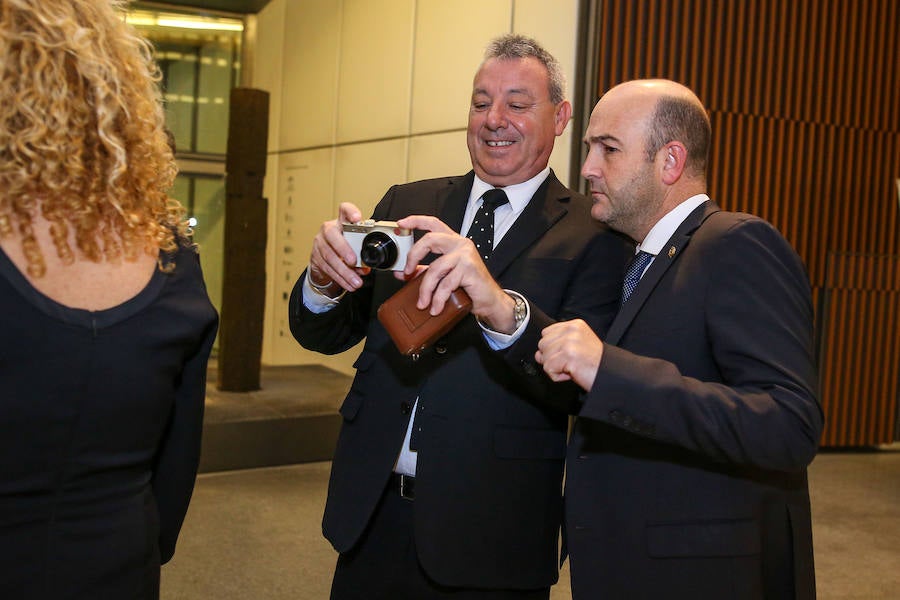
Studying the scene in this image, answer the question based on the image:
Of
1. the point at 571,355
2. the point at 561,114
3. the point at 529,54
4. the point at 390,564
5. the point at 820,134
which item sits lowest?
the point at 390,564

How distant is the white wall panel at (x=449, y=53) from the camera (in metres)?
6.14

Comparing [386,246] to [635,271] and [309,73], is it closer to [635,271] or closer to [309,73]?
[635,271]

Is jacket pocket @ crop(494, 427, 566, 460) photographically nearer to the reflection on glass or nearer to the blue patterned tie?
the blue patterned tie

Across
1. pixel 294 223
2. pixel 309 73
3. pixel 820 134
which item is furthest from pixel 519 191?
pixel 294 223

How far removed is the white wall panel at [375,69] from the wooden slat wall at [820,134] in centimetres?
211

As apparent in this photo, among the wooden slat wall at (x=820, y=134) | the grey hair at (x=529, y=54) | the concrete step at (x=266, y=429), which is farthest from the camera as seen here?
the wooden slat wall at (x=820, y=134)

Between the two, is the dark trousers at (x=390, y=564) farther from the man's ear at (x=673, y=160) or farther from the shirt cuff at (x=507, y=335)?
the man's ear at (x=673, y=160)

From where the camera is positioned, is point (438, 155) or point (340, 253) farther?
point (438, 155)

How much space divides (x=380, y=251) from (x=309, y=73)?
7.56 meters

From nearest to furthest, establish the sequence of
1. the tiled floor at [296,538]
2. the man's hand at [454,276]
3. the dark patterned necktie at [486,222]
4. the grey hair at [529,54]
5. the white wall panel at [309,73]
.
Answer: the man's hand at [454,276]
the dark patterned necktie at [486,222]
the grey hair at [529,54]
the tiled floor at [296,538]
the white wall panel at [309,73]

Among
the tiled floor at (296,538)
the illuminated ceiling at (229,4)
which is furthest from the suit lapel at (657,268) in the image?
the illuminated ceiling at (229,4)

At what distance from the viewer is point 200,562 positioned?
4055mm

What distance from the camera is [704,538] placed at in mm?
1630

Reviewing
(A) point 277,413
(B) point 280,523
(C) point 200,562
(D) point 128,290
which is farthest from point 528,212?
(A) point 277,413
